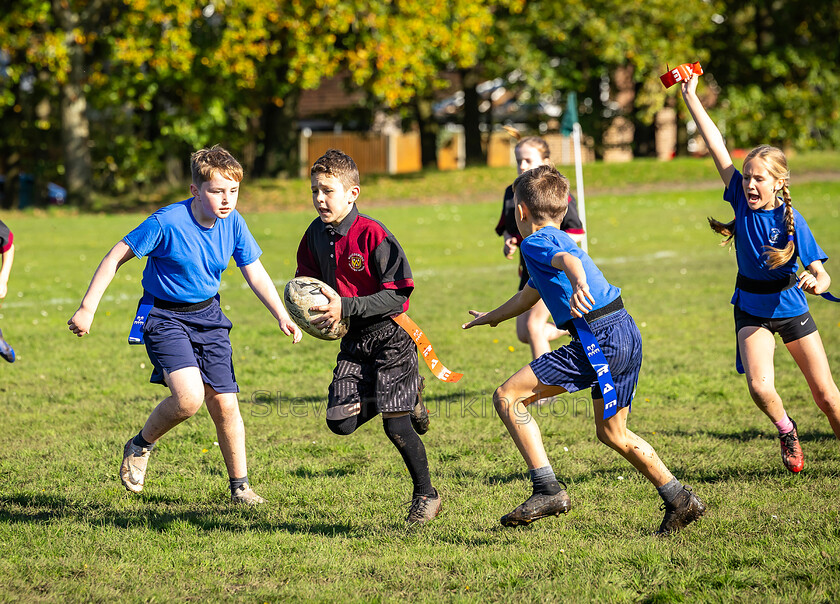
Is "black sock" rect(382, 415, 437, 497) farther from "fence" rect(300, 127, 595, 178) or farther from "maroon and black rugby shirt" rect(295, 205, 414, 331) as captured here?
"fence" rect(300, 127, 595, 178)

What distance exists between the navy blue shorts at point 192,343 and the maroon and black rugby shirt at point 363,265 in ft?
2.17

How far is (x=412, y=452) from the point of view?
16.6 ft

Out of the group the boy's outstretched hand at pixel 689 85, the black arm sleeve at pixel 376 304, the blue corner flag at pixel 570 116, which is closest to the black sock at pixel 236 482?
the black arm sleeve at pixel 376 304

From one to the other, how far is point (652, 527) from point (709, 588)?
0.81 metres

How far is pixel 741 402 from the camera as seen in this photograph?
7.71 meters

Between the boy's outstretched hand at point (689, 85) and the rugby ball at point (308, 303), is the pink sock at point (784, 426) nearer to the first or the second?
the boy's outstretched hand at point (689, 85)

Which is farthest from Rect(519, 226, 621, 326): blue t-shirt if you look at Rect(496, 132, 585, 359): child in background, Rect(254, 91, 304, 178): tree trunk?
Rect(254, 91, 304, 178): tree trunk

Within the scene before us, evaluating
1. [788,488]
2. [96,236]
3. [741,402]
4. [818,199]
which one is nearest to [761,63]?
[818,199]

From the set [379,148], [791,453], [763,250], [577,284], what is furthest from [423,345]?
[379,148]

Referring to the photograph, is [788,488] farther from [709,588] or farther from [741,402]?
[741,402]

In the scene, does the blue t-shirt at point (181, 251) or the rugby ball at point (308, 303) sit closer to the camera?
the rugby ball at point (308, 303)

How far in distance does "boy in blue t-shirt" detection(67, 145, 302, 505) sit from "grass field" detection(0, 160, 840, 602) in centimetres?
38

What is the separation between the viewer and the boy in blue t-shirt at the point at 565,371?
15.0 feet

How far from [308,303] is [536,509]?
1522mm
